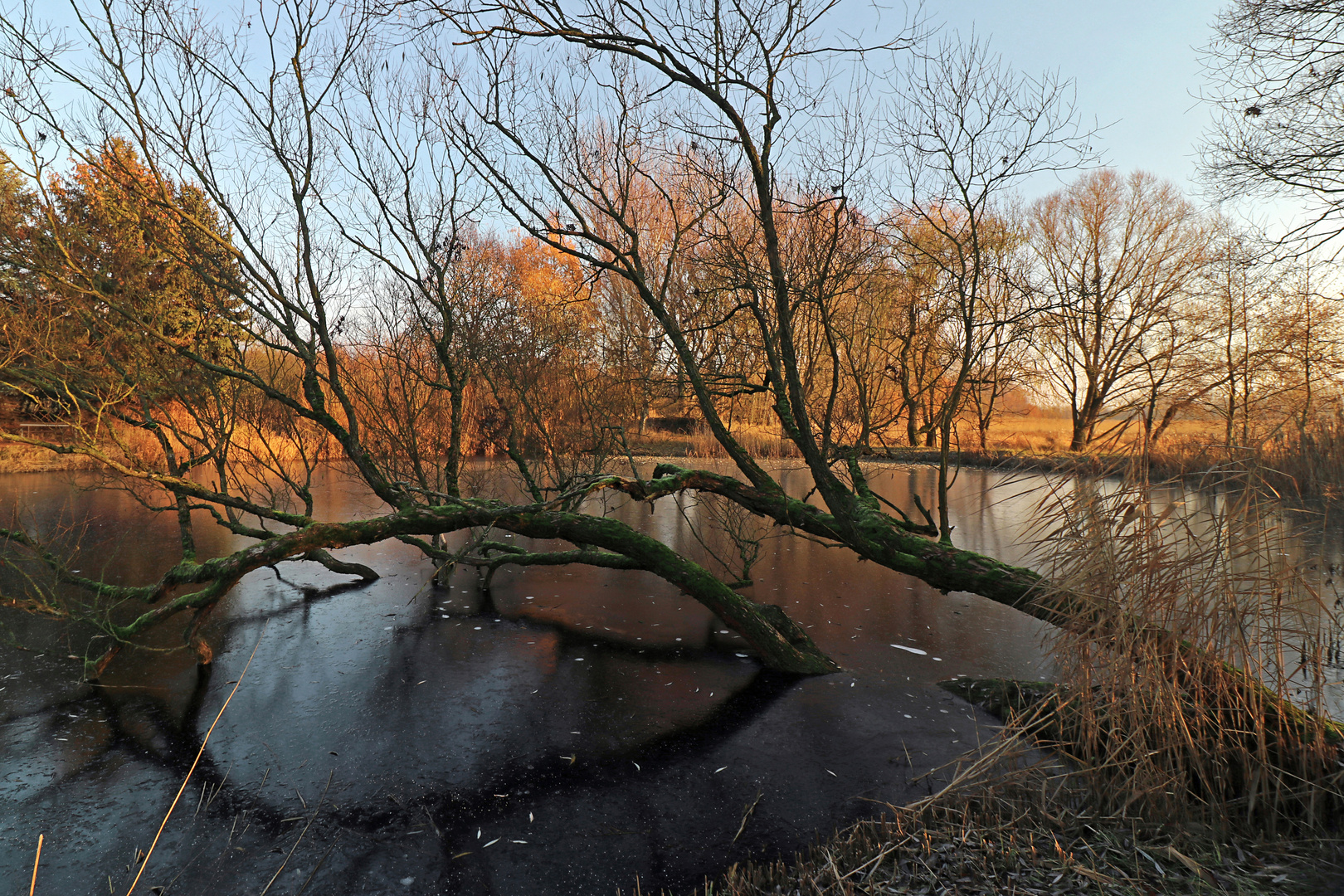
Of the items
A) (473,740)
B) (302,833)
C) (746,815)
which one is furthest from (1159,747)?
(302,833)

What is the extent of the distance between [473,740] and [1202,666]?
155 inches

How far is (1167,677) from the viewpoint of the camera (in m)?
3.14

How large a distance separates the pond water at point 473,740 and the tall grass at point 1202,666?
1.90 feet

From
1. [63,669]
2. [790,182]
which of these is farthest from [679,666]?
[63,669]

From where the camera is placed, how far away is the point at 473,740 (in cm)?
442

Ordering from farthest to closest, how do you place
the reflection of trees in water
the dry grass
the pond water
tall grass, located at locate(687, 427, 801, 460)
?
tall grass, located at locate(687, 427, 801, 460) → the reflection of trees in water → the pond water → the dry grass

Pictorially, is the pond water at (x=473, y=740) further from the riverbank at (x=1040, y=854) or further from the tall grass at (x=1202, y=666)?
the tall grass at (x=1202, y=666)

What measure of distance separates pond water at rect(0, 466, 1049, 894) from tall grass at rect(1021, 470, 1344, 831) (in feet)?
1.90

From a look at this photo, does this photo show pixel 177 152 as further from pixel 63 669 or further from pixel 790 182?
pixel 790 182

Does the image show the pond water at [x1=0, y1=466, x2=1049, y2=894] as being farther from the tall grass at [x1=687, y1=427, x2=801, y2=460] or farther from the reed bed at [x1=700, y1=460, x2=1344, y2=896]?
the tall grass at [x1=687, y1=427, x2=801, y2=460]

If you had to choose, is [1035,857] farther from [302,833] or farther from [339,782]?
[339,782]

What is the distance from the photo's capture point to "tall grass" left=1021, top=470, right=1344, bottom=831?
2996 mm

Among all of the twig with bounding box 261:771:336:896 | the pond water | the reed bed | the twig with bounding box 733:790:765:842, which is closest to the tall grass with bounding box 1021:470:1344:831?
the reed bed

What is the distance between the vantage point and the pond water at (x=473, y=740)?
3225 mm
